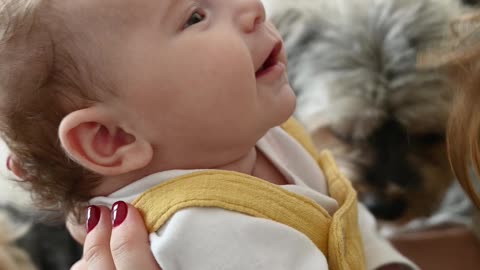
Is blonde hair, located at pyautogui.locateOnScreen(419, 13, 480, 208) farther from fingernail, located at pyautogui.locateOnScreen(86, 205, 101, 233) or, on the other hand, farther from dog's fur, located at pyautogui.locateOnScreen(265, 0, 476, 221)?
dog's fur, located at pyautogui.locateOnScreen(265, 0, 476, 221)

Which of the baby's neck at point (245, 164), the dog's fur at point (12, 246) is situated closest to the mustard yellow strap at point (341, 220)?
the baby's neck at point (245, 164)

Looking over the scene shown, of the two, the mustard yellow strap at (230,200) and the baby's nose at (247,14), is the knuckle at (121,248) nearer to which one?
the mustard yellow strap at (230,200)

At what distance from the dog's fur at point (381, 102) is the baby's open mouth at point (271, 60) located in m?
0.59

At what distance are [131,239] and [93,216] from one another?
0.09 m

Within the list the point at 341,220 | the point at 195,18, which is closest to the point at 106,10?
the point at 195,18

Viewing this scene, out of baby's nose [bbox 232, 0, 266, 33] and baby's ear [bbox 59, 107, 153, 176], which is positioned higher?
baby's nose [bbox 232, 0, 266, 33]

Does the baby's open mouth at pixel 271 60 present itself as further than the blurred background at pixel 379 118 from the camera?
No

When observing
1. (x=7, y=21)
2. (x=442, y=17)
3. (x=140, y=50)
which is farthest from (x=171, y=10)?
(x=442, y=17)

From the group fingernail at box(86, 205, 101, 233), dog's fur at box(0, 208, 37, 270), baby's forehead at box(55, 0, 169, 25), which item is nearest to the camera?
baby's forehead at box(55, 0, 169, 25)

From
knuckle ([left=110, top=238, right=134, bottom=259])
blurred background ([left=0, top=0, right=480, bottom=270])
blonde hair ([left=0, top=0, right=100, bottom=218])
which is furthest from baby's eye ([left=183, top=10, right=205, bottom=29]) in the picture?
blurred background ([left=0, top=0, right=480, bottom=270])

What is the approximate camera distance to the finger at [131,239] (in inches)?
26.4

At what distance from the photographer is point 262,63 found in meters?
0.70

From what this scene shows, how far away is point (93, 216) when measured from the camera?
740 mm

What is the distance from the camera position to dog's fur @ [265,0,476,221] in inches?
50.5
